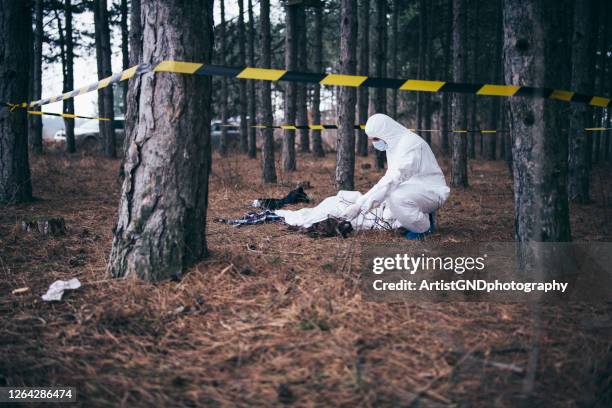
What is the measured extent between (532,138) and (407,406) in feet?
8.69

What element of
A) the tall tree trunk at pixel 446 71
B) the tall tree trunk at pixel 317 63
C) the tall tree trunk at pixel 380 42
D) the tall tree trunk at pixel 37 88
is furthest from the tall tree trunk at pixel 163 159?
the tall tree trunk at pixel 37 88

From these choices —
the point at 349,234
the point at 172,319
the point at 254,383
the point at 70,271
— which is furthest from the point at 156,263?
the point at 349,234

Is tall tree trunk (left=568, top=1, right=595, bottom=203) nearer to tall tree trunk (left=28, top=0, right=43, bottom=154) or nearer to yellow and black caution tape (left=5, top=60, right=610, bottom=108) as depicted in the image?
yellow and black caution tape (left=5, top=60, right=610, bottom=108)

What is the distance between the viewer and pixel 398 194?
570cm

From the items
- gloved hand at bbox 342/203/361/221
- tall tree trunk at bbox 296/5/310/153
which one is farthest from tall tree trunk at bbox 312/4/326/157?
gloved hand at bbox 342/203/361/221

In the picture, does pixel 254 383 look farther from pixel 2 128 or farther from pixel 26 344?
pixel 2 128

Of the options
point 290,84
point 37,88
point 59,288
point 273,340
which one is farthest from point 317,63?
point 273,340

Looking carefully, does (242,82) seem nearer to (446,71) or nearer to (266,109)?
(446,71)

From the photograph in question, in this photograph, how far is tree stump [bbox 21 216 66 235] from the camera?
18.0 ft

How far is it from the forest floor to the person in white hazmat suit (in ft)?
3.60

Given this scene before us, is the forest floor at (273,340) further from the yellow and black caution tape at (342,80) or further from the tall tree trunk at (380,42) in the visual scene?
the tall tree trunk at (380,42)

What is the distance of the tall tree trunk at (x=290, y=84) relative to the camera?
445 inches

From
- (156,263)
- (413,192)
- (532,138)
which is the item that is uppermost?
(532,138)

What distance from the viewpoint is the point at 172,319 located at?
10.6 ft
